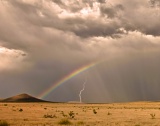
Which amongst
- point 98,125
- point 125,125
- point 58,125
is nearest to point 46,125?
point 58,125

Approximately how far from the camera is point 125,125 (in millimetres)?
33906

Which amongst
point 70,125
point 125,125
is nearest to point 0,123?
point 70,125

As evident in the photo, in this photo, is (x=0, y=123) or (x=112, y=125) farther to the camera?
(x=112, y=125)

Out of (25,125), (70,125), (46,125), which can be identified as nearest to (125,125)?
(70,125)

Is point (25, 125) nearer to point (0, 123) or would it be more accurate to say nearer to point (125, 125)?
point (0, 123)

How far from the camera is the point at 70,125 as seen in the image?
32250 millimetres

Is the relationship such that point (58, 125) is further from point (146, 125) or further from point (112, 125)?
point (146, 125)

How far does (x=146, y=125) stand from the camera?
34250 mm

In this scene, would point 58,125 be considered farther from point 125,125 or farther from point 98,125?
point 125,125

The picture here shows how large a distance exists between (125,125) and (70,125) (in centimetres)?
692

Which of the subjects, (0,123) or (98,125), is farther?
(98,125)

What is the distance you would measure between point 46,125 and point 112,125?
8.07 m

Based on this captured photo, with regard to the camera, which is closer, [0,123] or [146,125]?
[0,123]

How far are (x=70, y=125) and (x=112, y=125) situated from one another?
17.5ft
